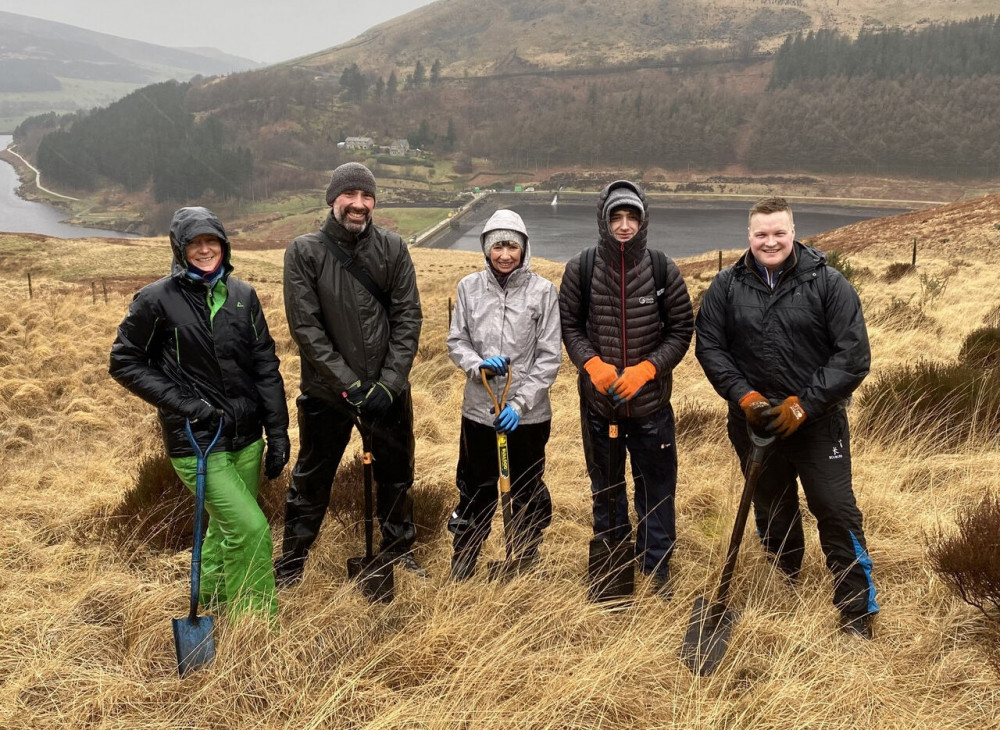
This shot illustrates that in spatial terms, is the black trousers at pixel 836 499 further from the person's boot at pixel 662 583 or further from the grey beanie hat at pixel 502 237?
the grey beanie hat at pixel 502 237

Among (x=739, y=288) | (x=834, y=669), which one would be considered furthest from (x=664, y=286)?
(x=834, y=669)

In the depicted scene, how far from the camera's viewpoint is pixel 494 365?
292cm

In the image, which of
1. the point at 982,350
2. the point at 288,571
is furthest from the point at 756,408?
the point at 982,350

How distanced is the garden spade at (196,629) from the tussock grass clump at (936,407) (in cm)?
449

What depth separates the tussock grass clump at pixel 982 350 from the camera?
5.76 metres

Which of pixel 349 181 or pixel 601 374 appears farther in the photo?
pixel 349 181

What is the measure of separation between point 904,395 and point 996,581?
290cm

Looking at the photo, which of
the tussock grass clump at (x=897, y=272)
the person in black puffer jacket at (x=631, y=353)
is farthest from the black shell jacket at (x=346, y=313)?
the tussock grass clump at (x=897, y=272)

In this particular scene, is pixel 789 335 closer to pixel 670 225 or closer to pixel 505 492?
pixel 505 492

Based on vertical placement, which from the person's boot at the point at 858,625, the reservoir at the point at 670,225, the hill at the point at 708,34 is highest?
the hill at the point at 708,34

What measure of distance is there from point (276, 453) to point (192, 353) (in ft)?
1.87

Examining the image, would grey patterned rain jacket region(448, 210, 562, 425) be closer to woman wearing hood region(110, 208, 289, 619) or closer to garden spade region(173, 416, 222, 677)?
woman wearing hood region(110, 208, 289, 619)

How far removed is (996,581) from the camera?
7.86 ft

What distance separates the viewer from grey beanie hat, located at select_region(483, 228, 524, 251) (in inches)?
117
